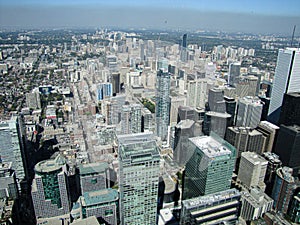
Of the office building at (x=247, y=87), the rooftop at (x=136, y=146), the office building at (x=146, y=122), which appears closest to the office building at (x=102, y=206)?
the rooftop at (x=136, y=146)

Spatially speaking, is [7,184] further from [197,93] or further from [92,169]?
[197,93]

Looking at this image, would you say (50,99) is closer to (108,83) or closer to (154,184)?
(108,83)

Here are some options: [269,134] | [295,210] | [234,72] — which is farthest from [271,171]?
[234,72]

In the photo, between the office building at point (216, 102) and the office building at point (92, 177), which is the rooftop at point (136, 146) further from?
the office building at point (216, 102)

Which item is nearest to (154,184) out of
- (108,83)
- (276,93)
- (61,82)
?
(276,93)

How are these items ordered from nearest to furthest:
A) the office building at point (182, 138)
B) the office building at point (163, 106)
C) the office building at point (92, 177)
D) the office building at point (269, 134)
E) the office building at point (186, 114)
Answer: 1. the office building at point (92, 177)
2. the office building at point (182, 138)
3. the office building at point (269, 134)
4. the office building at point (186, 114)
5. the office building at point (163, 106)

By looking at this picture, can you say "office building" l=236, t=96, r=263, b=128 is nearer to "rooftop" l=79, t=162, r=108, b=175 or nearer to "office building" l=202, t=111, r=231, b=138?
"office building" l=202, t=111, r=231, b=138
